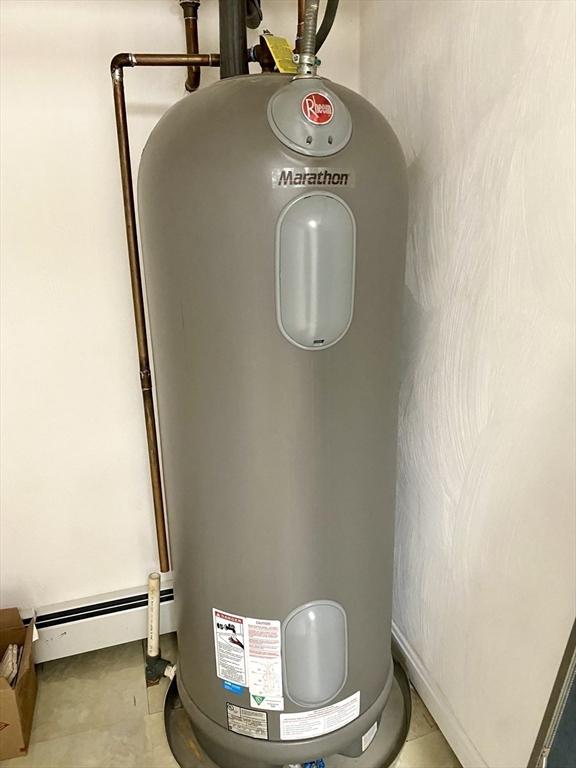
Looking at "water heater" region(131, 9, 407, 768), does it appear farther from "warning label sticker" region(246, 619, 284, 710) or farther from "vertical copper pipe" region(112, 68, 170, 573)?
"vertical copper pipe" region(112, 68, 170, 573)

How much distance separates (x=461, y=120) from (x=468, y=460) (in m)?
0.59

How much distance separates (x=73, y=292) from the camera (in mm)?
1284

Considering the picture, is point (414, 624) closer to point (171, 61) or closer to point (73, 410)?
point (73, 410)

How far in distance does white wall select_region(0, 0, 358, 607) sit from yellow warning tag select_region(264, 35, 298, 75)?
1.19ft

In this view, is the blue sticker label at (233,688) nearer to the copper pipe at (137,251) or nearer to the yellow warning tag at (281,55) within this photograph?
the copper pipe at (137,251)

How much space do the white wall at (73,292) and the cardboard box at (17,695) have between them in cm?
7

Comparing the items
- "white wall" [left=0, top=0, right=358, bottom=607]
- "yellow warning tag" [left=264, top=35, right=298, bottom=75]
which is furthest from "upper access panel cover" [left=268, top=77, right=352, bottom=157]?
"white wall" [left=0, top=0, right=358, bottom=607]

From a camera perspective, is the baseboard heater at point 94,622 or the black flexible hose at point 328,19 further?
the baseboard heater at point 94,622

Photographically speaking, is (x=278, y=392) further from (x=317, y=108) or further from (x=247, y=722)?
(x=247, y=722)

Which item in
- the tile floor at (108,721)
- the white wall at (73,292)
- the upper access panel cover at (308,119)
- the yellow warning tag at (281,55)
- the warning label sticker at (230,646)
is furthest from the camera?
the tile floor at (108,721)

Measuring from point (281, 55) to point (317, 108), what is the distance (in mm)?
197

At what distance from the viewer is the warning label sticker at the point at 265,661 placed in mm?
1017

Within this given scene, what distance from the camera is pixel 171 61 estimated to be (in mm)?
1083

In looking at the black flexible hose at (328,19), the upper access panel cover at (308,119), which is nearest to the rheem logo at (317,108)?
the upper access panel cover at (308,119)
